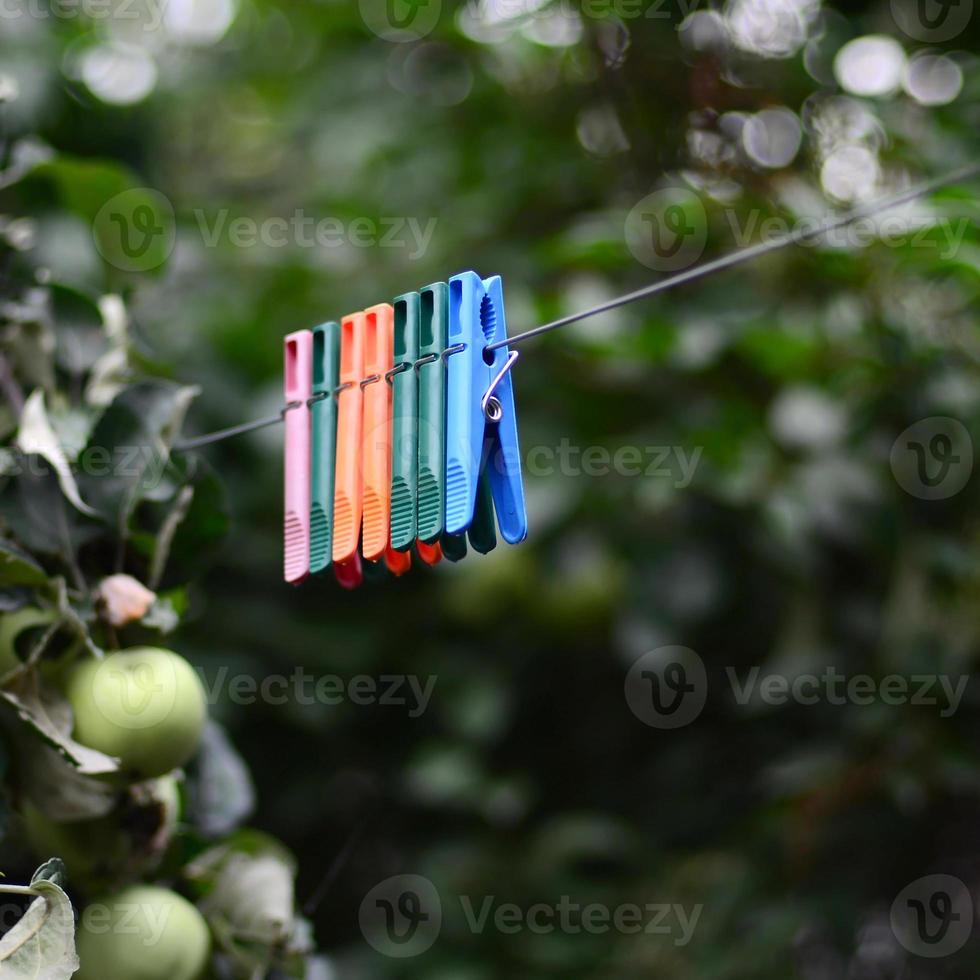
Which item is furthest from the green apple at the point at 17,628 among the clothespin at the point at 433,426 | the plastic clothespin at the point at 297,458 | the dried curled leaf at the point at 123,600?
the clothespin at the point at 433,426

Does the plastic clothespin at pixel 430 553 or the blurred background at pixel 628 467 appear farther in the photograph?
the blurred background at pixel 628 467

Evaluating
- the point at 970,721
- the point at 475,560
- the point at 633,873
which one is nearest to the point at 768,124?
the point at 475,560

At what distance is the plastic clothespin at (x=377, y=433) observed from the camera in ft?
2.43

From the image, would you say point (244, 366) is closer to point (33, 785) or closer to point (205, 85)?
point (205, 85)

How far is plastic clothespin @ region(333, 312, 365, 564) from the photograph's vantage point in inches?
29.8

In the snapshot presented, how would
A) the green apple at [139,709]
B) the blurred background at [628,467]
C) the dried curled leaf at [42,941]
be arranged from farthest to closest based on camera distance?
the blurred background at [628,467] → the green apple at [139,709] → the dried curled leaf at [42,941]

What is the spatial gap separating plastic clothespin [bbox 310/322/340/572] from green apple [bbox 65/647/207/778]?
0.12 meters

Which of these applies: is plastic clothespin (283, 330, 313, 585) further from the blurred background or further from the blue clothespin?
the blurred background

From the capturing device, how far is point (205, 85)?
222 cm

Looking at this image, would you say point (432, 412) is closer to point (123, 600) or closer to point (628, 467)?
point (123, 600)

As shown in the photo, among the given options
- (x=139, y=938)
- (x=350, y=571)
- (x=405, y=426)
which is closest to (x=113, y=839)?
(x=139, y=938)

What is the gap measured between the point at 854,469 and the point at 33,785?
0.98 m

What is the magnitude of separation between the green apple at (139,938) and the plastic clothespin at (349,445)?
0.89ft

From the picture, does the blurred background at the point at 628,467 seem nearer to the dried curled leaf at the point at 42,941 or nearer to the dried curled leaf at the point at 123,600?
the dried curled leaf at the point at 123,600
